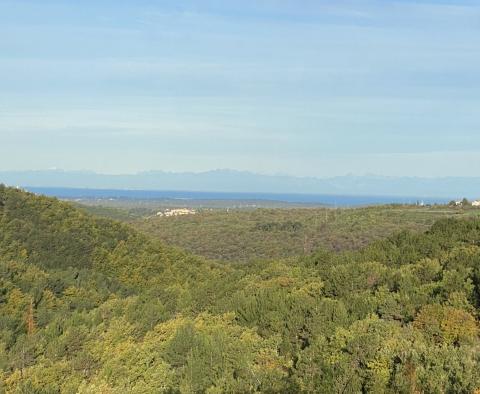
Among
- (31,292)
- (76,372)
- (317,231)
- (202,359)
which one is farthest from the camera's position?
(317,231)

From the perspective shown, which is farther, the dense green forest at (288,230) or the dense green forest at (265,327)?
the dense green forest at (288,230)

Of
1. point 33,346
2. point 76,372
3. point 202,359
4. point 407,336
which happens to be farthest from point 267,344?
point 33,346

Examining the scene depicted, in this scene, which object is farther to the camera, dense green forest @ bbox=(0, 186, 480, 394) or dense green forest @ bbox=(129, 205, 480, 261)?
dense green forest @ bbox=(129, 205, 480, 261)

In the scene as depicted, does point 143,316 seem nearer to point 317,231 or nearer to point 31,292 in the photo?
point 31,292
